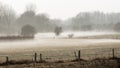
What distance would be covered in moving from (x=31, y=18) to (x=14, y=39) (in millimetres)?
65157

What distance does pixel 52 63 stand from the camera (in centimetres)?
2728

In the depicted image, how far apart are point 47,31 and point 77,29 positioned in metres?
35.9

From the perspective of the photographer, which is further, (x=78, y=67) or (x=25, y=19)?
(x=25, y=19)

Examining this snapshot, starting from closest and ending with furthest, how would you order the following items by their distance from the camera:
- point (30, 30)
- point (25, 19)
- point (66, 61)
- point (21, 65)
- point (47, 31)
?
point (21, 65) → point (66, 61) → point (30, 30) → point (25, 19) → point (47, 31)

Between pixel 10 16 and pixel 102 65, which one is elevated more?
pixel 10 16

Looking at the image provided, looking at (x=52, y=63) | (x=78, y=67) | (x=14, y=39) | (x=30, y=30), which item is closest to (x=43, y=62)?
(x=52, y=63)

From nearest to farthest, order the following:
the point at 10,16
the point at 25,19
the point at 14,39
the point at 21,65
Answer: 1. the point at 21,65
2. the point at 14,39
3. the point at 25,19
4. the point at 10,16

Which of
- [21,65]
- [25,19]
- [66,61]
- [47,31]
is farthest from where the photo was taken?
[47,31]

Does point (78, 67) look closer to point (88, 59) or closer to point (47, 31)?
point (88, 59)

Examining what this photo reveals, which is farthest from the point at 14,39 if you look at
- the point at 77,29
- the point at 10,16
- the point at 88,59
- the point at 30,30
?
the point at 77,29

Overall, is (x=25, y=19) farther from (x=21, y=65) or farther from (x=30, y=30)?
(x=21, y=65)

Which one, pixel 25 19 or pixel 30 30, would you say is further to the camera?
pixel 25 19

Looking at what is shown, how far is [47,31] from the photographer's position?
499ft

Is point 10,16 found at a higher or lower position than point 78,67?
higher
